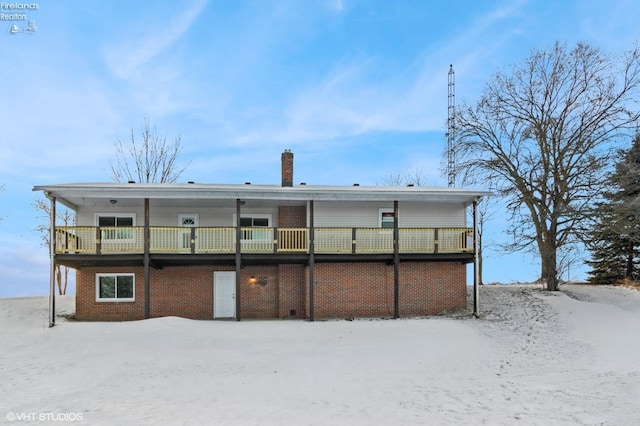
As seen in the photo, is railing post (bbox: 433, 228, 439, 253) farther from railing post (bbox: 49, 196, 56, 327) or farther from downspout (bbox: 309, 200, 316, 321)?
railing post (bbox: 49, 196, 56, 327)

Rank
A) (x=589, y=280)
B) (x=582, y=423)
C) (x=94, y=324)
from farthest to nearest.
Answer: (x=589, y=280), (x=94, y=324), (x=582, y=423)

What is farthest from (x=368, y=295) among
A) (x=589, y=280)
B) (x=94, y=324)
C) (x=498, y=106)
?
(x=589, y=280)

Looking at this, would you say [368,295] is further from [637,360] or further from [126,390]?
[126,390]

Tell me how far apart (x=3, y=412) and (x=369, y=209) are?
49.0 ft

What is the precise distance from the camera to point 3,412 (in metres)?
9.91

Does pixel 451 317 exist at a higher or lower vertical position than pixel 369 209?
lower

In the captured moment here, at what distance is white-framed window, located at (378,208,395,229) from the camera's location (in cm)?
2136

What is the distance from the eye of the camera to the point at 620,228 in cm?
2217

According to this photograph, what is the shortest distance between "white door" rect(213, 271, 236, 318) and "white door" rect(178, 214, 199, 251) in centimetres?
198

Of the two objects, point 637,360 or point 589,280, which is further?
point 589,280

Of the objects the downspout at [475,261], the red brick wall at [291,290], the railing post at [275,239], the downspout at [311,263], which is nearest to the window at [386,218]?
the downspout at [311,263]

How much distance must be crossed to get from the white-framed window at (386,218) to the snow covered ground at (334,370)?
4413mm

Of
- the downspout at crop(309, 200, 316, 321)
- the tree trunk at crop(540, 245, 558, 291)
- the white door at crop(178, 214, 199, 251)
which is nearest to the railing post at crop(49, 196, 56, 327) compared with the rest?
the white door at crop(178, 214, 199, 251)

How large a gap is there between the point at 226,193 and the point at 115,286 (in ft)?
21.2
